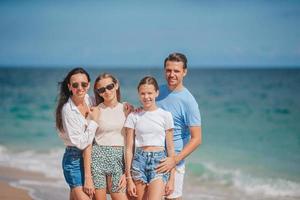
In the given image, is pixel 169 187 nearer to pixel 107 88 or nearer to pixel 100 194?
pixel 100 194

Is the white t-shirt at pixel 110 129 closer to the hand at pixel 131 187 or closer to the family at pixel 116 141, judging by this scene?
the family at pixel 116 141

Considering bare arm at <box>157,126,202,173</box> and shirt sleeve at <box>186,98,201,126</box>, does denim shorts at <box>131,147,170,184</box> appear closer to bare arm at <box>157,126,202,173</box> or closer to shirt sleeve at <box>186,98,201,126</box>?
bare arm at <box>157,126,202,173</box>

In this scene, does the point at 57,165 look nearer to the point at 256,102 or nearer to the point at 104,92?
the point at 104,92

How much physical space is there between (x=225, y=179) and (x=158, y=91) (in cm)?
576

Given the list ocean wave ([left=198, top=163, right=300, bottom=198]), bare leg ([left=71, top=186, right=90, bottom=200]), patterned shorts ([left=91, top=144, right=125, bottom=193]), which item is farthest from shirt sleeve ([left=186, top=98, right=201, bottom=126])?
ocean wave ([left=198, top=163, right=300, bottom=198])

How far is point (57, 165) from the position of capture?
9.99 meters

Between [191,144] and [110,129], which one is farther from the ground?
[110,129]

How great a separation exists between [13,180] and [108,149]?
4611mm

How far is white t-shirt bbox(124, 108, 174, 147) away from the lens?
159 inches

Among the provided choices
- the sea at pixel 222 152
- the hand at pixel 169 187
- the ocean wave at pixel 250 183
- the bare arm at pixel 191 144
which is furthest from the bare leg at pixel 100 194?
the ocean wave at pixel 250 183

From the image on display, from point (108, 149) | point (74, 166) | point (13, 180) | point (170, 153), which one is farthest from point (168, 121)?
point (13, 180)

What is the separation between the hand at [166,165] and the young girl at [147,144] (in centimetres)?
3

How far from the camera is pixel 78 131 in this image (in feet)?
A: 13.1

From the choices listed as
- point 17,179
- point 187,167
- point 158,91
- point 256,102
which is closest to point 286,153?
point 187,167
